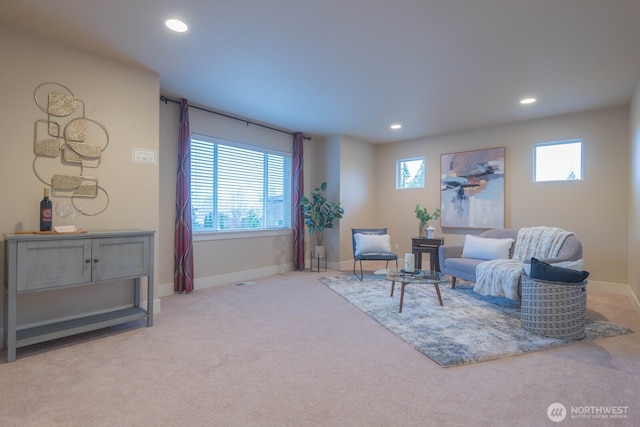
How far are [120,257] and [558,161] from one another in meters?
5.71

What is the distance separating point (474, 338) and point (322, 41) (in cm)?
280

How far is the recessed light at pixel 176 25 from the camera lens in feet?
8.14

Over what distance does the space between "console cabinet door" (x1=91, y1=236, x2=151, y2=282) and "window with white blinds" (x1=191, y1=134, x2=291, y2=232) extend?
5.36 feet

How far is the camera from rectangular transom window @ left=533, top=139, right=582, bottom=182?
15.4 feet

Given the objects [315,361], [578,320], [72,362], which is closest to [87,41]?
[72,362]

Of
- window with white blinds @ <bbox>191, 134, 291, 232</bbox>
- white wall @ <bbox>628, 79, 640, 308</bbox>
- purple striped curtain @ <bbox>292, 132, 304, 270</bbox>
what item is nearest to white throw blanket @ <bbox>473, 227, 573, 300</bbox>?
white wall @ <bbox>628, 79, 640, 308</bbox>

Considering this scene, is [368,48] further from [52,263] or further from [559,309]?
[52,263]

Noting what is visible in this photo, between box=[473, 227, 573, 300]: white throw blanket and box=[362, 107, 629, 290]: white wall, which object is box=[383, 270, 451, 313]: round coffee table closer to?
box=[473, 227, 573, 300]: white throw blanket

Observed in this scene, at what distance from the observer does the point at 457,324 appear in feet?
10.1

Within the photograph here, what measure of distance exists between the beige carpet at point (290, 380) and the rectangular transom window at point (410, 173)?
150 inches

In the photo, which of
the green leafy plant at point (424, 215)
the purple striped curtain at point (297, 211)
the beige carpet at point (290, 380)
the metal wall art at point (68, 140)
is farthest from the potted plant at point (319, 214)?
the metal wall art at point (68, 140)

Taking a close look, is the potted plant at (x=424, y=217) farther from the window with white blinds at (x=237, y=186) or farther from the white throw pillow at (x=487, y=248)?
the window with white blinds at (x=237, y=186)

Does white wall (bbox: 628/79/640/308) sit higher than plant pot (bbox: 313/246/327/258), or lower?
higher

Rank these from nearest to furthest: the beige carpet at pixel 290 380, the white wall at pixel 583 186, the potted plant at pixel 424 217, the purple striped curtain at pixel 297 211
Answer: the beige carpet at pixel 290 380
the white wall at pixel 583 186
the potted plant at pixel 424 217
the purple striped curtain at pixel 297 211
